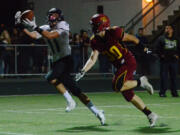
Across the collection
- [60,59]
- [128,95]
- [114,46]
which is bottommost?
[128,95]

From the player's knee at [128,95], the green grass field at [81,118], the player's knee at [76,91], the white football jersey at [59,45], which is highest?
the white football jersey at [59,45]

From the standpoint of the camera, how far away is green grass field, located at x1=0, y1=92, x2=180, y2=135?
11891 mm

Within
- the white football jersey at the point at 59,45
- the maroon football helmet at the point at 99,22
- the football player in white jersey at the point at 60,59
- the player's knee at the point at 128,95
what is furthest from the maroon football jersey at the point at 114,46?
the white football jersey at the point at 59,45

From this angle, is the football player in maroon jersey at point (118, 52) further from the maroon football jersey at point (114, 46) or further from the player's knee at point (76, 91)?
the player's knee at point (76, 91)

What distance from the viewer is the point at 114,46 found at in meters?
12.3

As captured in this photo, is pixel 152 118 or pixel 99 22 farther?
pixel 99 22

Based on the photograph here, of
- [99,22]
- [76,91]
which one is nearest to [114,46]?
[99,22]

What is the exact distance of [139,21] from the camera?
3203 centimetres

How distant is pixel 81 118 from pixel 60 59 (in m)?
1.31

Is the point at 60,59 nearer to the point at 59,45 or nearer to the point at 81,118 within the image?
the point at 59,45

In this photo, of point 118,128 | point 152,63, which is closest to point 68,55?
point 118,128

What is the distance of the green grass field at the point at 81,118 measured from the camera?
1189 cm

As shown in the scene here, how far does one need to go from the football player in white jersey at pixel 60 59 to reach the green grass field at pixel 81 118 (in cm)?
47

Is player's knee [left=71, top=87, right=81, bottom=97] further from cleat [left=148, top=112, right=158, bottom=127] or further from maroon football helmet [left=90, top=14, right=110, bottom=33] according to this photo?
cleat [left=148, top=112, right=158, bottom=127]
